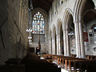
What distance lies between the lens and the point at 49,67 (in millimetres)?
2230

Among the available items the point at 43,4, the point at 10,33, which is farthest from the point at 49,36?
the point at 10,33

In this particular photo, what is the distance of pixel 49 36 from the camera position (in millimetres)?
24750

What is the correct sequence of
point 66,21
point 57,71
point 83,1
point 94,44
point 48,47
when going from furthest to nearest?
point 48,47
point 94,44
point 66,21
point 83,1
point 57,71

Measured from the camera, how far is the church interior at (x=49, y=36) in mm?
2172

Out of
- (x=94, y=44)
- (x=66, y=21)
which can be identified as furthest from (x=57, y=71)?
(x=94, y=44)

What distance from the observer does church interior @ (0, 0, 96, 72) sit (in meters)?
2.17

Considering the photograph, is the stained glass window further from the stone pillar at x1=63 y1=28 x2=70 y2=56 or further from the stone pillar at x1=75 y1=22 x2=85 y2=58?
the stone pillar at x1=75 y1=22 x2=85 y2=58

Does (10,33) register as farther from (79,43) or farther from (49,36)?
(49,36)

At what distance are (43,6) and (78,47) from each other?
59.8ft

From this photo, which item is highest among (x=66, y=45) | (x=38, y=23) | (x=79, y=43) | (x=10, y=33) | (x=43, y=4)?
(x=43, y=4)

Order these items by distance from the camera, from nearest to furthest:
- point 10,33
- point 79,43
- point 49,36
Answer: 1. point 10,33
2. point 79,43
3. point 49,36

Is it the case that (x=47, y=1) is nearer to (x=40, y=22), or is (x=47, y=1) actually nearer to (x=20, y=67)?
(x=40, y=22)

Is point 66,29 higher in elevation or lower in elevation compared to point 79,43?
higher

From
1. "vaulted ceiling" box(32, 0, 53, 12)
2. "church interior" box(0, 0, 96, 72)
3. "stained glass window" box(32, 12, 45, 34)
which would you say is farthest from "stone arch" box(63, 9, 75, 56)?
"stained glass window" box(32, 12, 45, 34)
